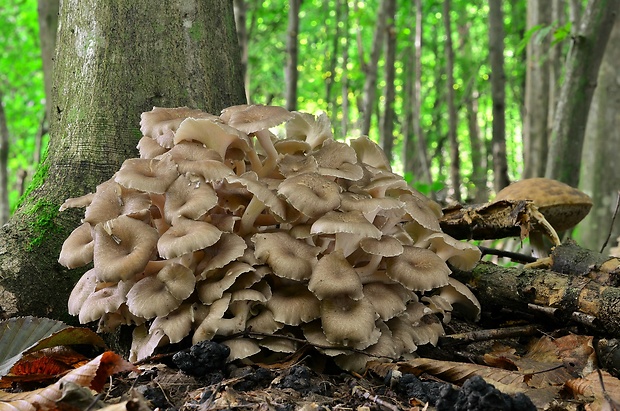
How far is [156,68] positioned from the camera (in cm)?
378

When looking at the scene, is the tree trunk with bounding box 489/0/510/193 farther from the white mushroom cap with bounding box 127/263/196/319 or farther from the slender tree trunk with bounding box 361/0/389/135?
the white mushroom cap with bounding box 127/263/196/319

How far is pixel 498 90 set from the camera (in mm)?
8133

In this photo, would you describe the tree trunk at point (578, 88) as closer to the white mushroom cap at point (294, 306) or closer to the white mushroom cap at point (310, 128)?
the white mushroom cap at point (310, 128)

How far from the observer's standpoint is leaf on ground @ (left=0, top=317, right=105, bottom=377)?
2.67 metres

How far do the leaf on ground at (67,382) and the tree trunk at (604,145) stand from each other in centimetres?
796

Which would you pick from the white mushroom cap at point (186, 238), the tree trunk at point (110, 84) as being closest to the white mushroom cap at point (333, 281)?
the white mushroom cap at point (186, 238)

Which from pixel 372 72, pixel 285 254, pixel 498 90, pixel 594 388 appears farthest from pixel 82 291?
pixel 372 72

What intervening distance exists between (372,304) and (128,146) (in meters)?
2.01

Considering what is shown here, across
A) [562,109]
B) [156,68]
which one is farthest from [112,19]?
[562,109]

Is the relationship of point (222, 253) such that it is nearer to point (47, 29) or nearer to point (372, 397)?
point (372, 397)

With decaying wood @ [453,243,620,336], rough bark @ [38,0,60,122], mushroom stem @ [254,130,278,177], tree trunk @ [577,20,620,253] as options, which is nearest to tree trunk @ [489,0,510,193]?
tree trunk @ [577,20,620,253]

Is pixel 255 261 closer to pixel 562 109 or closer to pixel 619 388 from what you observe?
pixel 619 388

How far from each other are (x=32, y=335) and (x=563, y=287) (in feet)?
9.32

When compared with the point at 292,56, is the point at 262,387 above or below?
below
